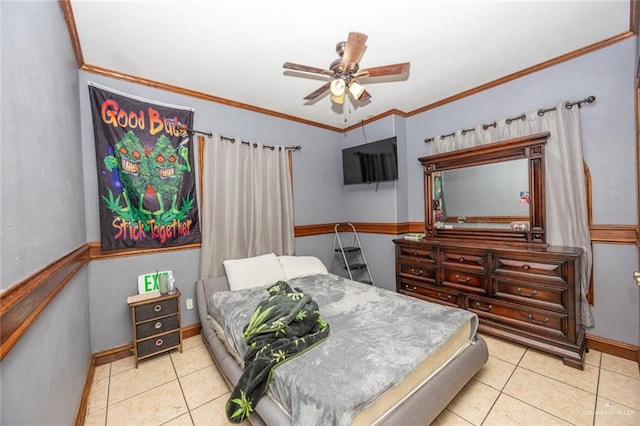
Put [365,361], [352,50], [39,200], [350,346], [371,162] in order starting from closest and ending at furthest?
[39,200] → [365,361] → [350,346] → [352,50] → [371,162]

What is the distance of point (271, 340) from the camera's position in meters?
1.52

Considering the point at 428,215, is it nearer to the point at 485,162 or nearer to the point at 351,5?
the point at 485,162

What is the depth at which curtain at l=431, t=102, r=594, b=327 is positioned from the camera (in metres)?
2.22

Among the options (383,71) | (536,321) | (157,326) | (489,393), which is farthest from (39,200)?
(536,321)

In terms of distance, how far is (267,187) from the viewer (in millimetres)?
3221

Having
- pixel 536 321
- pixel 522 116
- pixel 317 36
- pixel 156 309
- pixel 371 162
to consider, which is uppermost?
pixel 317 36

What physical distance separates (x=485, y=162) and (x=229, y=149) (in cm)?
298

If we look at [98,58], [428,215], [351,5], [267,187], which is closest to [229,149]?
[267,187]

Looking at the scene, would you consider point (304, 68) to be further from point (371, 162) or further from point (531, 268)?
point (531, 268)

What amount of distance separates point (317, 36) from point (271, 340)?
7.34 feet

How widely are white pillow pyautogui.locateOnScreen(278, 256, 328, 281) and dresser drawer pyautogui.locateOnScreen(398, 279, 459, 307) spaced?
1.04 metres

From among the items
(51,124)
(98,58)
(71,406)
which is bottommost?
(71,406)

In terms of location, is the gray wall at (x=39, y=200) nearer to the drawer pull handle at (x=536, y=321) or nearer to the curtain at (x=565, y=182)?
the drawer pull handle at (x=536, y=321)

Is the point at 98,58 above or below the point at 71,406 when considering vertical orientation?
above
